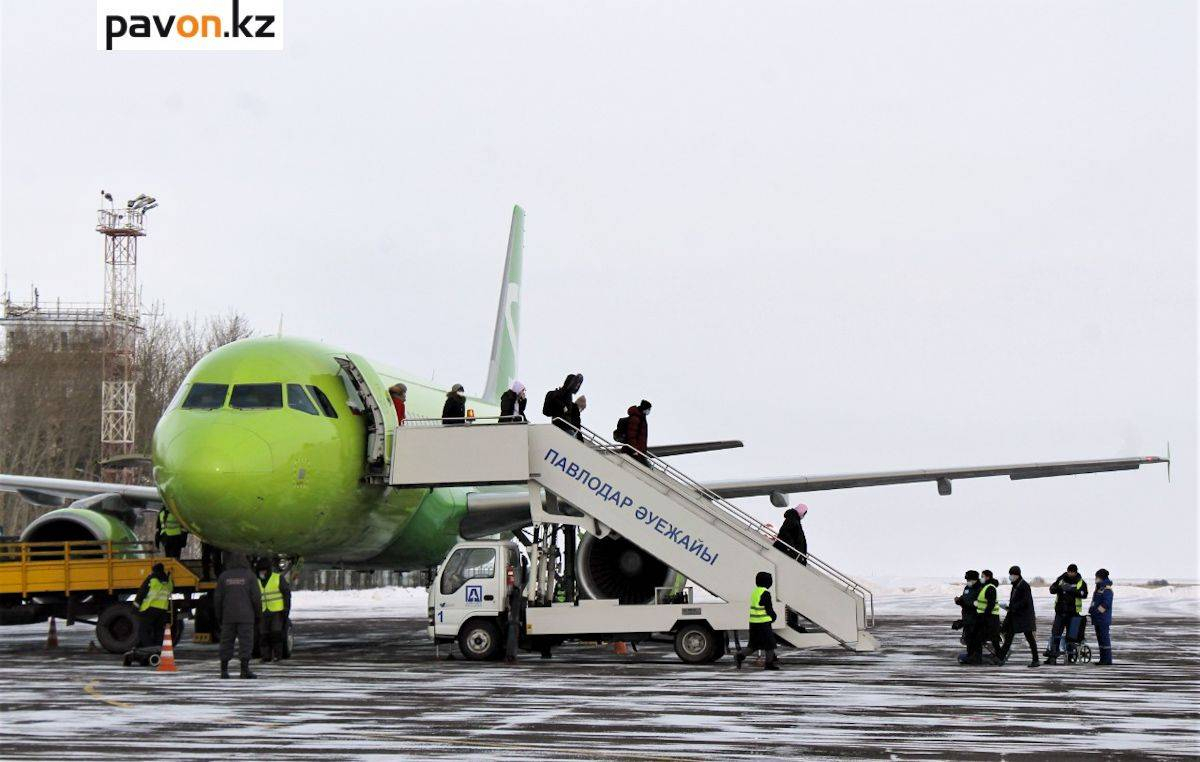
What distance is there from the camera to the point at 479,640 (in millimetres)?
20844

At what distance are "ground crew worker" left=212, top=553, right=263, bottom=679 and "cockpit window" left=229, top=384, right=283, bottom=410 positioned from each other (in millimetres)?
2850

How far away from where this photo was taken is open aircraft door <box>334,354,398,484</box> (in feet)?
69.6

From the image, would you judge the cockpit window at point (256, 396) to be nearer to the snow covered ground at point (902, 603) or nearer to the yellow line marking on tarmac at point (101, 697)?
the yellow line marking on tarmac at point (101, 697)

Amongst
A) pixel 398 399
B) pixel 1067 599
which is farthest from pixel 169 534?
pixel 1067 599

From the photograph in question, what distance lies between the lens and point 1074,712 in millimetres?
14188

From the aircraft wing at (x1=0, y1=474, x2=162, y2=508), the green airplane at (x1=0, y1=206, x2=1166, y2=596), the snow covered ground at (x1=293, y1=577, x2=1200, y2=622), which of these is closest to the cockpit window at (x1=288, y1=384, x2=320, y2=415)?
the green airplane at (x1=0, y1=206, x2=1166, y2=596)

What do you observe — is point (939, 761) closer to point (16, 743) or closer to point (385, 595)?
point (16, 743)

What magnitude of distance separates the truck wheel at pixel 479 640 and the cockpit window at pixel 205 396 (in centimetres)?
439

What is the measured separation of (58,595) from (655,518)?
29.2 feet

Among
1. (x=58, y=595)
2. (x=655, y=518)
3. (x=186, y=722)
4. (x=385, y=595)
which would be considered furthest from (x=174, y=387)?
(x=186, y=722)

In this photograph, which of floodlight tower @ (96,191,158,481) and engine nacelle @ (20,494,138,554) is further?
floodlight tower @ (96,191,158,481)

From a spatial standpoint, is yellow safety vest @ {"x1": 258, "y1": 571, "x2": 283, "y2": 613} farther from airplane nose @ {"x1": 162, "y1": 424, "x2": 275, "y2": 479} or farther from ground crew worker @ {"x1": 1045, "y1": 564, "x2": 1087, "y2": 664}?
ground crew worker @ {"x1": 1045, "y1": 564, "x2": 1087, "y2": 664}

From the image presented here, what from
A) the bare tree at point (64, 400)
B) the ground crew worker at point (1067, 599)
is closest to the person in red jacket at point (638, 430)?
the ground crew worker at point (1067, 599)

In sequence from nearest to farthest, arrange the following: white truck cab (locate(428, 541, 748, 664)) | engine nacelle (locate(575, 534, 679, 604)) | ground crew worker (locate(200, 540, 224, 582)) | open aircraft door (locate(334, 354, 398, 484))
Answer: white truck cab (locate(428, 541, 748, 664)) → open aircraft door (locate(334, 354, 398, 484)) → ground crew worker (locate(200, 540, 224, 582)) → engine nacelle (locate(575, 534, 679, 604))
